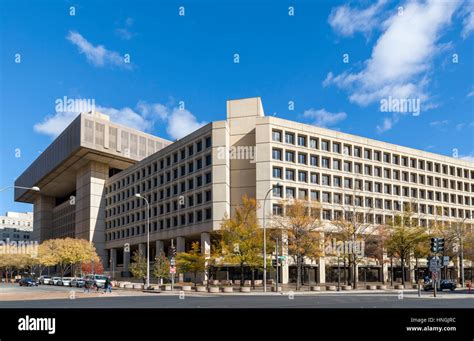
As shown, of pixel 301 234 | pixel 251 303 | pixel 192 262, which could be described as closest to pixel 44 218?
pixel 192 262

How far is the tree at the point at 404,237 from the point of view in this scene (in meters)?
64.4

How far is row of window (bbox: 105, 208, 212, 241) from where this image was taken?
74.9 meters

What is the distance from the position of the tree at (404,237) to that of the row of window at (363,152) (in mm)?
15330

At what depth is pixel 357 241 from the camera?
6112 centimetres

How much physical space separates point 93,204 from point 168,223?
91.7ft

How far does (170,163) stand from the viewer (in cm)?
8606

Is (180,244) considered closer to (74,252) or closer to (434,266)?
(74,252)

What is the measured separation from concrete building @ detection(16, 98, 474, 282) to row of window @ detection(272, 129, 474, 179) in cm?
16

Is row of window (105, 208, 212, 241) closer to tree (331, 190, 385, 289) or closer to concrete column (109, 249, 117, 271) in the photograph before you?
concrete column (109, 249, 117, 271)

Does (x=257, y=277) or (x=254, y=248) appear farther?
(x=257, y=277)

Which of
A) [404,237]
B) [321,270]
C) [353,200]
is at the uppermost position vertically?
[353,200]

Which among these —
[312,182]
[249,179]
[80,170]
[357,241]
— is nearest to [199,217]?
[249,179]
